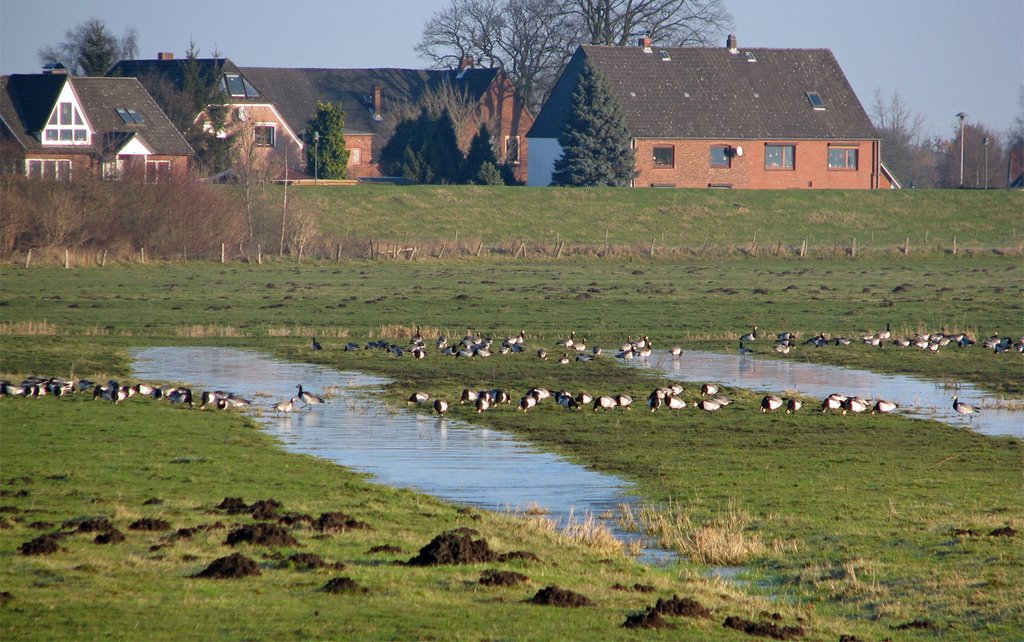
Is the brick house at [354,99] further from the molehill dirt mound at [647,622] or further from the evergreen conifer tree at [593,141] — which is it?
the molehill dirt mound at [647,622]

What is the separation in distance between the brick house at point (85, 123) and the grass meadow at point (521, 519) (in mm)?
30931

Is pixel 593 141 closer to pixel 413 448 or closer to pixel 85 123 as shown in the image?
pixel 85 123

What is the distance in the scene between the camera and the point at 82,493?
13.9m

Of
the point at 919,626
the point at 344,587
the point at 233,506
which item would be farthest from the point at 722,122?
the point at 344,587

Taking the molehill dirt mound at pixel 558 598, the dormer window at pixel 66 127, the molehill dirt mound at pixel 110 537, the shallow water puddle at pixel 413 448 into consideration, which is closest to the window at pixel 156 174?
the dormer window at pixel 66 127

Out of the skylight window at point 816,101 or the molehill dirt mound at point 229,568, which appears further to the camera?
the skylight window at point 816,101

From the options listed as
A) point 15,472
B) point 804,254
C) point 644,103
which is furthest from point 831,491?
point 644,103

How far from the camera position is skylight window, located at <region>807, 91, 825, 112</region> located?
85.3m

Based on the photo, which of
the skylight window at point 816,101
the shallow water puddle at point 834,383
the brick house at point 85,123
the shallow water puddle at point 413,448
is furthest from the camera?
the skylight window at point 816,101

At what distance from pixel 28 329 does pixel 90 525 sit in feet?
74.7

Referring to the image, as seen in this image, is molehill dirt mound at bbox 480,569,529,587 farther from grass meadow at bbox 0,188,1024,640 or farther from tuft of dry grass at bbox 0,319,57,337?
tuft of dry grass at bbox 0,319,57,337

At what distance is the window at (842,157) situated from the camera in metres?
84.6

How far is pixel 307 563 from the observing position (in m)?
10.6

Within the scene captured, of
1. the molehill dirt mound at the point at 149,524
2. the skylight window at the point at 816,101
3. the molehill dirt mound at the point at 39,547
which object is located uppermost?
the skylight window at the point at 816,101
